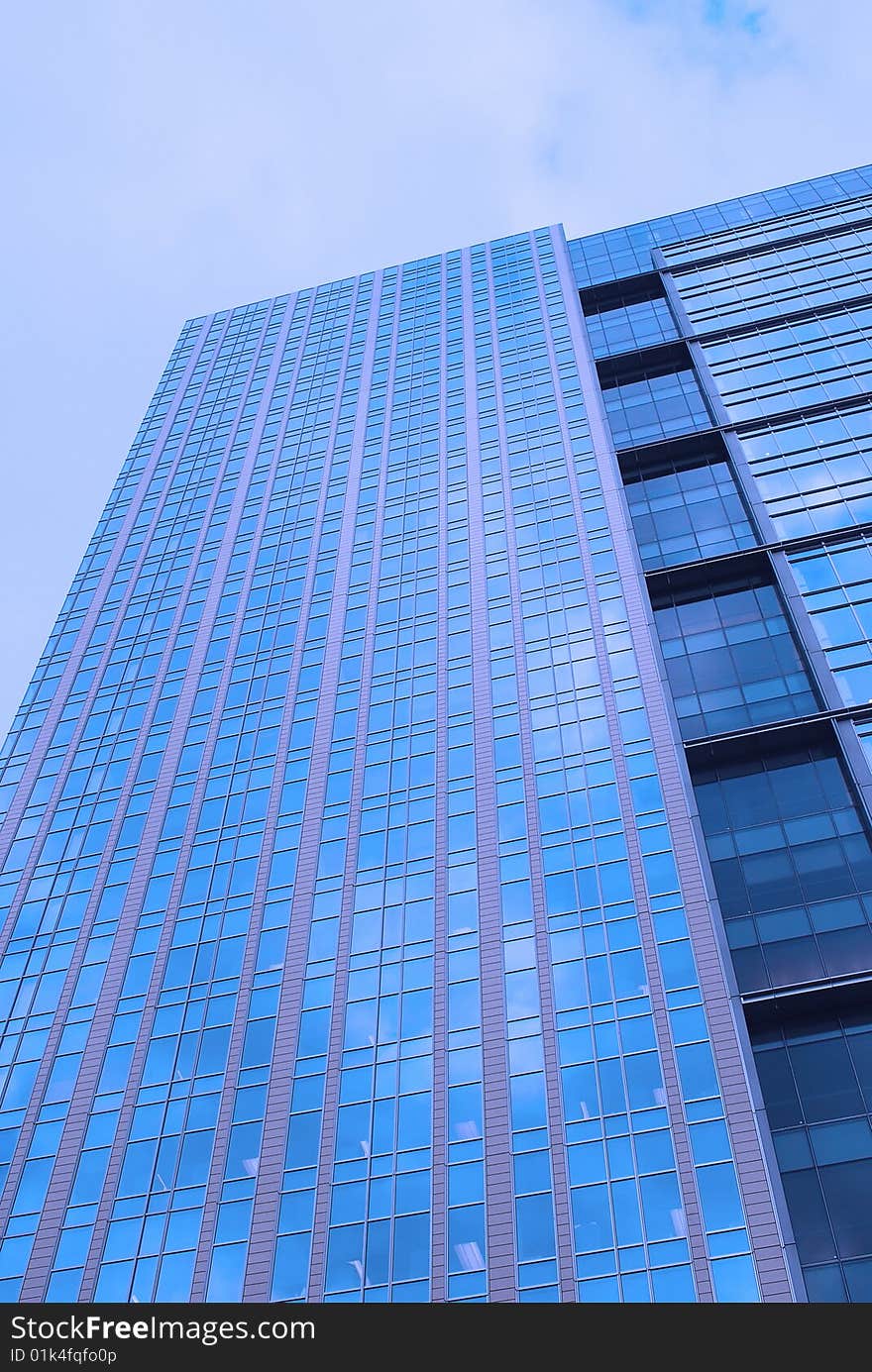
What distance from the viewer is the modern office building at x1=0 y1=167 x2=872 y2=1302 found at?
41250 millimetres

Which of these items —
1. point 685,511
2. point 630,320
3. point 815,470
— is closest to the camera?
point 815,470

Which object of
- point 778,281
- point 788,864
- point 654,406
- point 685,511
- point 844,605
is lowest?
point 788,864

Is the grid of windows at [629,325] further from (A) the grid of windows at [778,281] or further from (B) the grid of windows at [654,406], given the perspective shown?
(B) the grid of windows at [654,406]

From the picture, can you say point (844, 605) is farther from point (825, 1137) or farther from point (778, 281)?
point (778, 281)

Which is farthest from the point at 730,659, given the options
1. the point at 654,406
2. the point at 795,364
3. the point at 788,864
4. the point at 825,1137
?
Answer: the point at 795,364

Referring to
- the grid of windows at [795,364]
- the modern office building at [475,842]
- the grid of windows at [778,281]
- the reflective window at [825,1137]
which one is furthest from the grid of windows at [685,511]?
the reflective window at [825,1137]

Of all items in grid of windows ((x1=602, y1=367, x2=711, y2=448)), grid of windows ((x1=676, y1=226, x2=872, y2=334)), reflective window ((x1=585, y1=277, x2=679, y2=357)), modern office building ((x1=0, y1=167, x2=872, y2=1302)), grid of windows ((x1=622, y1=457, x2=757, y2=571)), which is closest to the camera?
modern office building ((x1=0, y1=167, x2=872, y2=1302))

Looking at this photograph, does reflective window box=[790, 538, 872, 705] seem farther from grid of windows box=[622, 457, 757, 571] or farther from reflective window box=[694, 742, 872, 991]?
grid of windows box=[622, 457, 757, 571]

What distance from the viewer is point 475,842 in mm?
53594

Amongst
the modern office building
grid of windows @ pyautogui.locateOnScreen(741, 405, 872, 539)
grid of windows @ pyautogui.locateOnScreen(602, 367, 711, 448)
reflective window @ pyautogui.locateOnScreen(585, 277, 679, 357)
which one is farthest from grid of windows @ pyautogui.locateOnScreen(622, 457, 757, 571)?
reflective window @ pyautogui.locateOnScreen(585, 277, 679, 357)

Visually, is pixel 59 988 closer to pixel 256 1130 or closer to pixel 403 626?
pixel 256 1130

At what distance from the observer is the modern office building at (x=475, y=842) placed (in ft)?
135
